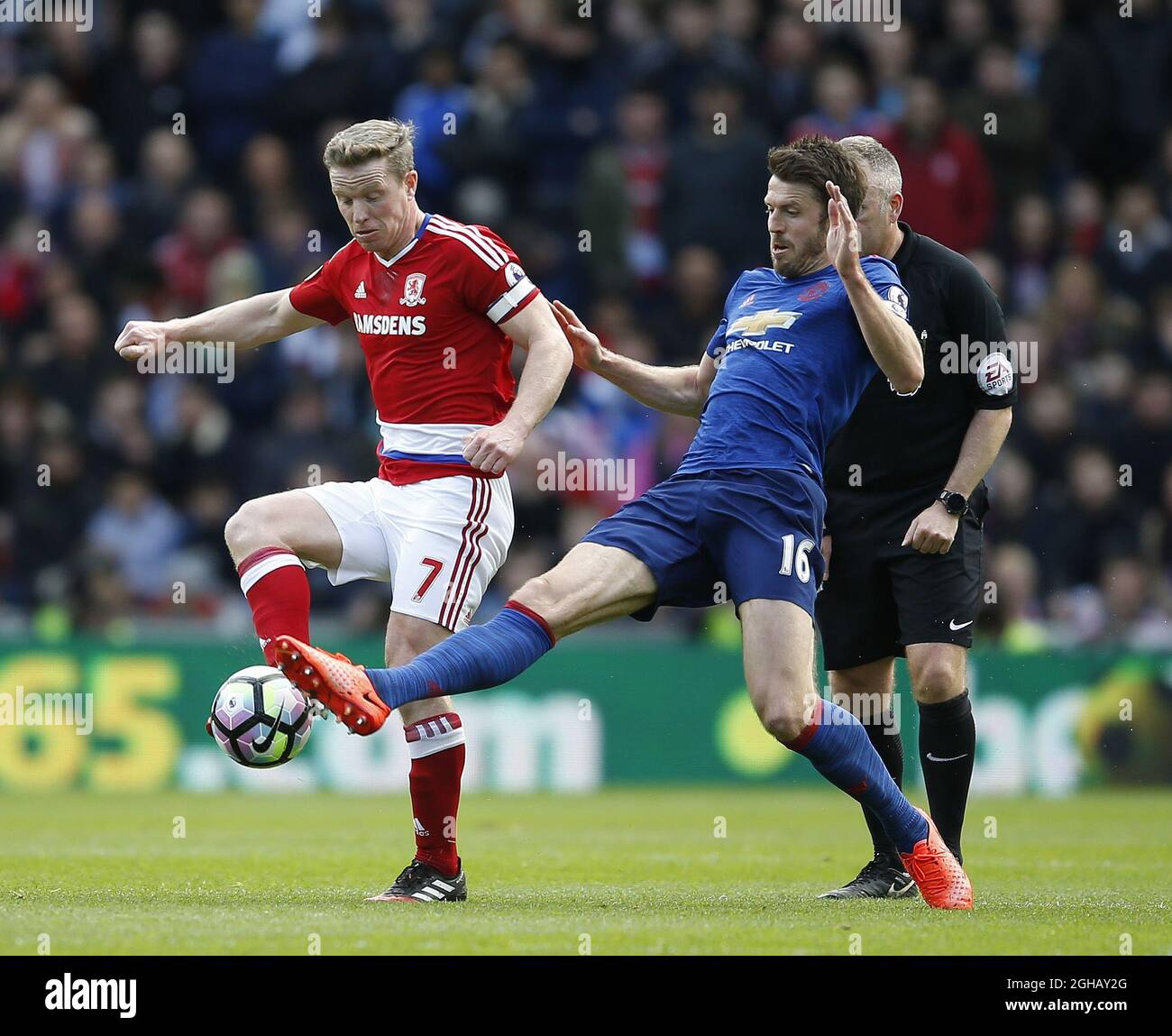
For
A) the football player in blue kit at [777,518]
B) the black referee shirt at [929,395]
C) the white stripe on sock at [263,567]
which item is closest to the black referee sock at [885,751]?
the football player in blue kit at [777,518]

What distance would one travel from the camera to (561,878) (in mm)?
7254

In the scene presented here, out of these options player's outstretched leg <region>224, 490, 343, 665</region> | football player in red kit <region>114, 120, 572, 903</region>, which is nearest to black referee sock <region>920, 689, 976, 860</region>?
football player in red kit <region>114, 120, 572, 903</region>

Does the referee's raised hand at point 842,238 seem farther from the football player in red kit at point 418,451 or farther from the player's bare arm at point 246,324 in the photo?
the player's bare arm at point 246,324

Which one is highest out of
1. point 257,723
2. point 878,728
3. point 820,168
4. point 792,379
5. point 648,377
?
point 820,168

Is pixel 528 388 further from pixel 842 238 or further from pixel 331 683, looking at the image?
pixel 331 683

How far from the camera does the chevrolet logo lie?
249 inches

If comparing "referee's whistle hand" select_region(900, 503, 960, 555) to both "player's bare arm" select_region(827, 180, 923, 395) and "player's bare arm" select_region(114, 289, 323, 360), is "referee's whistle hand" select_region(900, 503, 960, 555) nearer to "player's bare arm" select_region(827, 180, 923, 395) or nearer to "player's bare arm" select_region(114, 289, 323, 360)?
"player's bare arm" select_region(827, 180, 923, 395)

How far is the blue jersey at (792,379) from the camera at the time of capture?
Result: 6.23 m

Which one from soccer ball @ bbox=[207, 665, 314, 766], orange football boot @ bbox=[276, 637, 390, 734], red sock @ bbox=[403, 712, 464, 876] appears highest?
orange football boot @ bbox=[276, 637, 390, 734]

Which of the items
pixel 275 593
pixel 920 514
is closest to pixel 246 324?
pixel 275 593

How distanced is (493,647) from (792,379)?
139 centimetres

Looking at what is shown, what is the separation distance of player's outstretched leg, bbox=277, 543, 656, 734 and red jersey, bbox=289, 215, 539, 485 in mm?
870

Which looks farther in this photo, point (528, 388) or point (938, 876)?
Result: point (528, 388)

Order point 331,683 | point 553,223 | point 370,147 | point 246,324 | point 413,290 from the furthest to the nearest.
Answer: point 553,223 < point 246,324 < point 413,290 < point 370,147 < point 331,683
